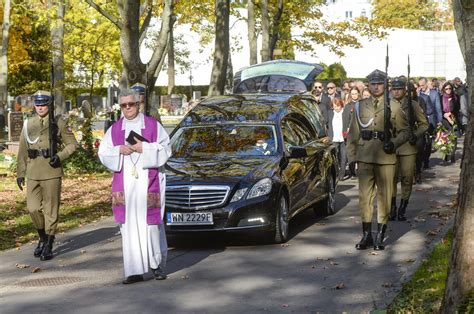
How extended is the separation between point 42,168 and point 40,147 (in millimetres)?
267

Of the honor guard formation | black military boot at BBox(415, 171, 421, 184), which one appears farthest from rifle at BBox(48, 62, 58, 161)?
black military boot at BBox(415, 171, 421, 184)

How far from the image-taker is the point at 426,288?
9.48 meters

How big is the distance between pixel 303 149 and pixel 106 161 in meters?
3.79

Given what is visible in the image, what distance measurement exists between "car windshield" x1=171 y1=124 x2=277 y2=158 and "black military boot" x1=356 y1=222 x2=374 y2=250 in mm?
1789

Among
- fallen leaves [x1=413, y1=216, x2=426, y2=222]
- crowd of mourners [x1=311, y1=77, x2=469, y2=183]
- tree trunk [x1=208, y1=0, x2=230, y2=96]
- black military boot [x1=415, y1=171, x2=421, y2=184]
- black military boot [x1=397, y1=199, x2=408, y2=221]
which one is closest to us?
fallen leaves [x1=413, y1=216, x2=426, y2=222]

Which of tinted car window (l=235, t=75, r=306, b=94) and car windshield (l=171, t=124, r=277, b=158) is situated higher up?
tinted car window (l=235, t=75, r=306, b=94)

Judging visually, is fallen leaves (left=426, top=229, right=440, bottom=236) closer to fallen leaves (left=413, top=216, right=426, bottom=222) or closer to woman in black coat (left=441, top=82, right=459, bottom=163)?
fallen leaves (left=413, top=216, right=426, bottom=222)

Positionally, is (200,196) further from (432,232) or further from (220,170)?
(432,232)

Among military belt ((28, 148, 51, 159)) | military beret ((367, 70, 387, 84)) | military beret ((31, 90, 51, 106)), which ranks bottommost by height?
military belt ((28, 148, 51, 159))

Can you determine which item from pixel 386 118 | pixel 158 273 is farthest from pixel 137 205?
pixel 386 118

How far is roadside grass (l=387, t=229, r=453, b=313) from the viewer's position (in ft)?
26.8

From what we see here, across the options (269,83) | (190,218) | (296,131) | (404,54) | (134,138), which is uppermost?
(404,54)

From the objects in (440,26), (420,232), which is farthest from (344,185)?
(440,26)

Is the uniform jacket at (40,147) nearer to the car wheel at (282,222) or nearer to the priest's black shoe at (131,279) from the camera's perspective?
the priest's black shoe at (131,279)
